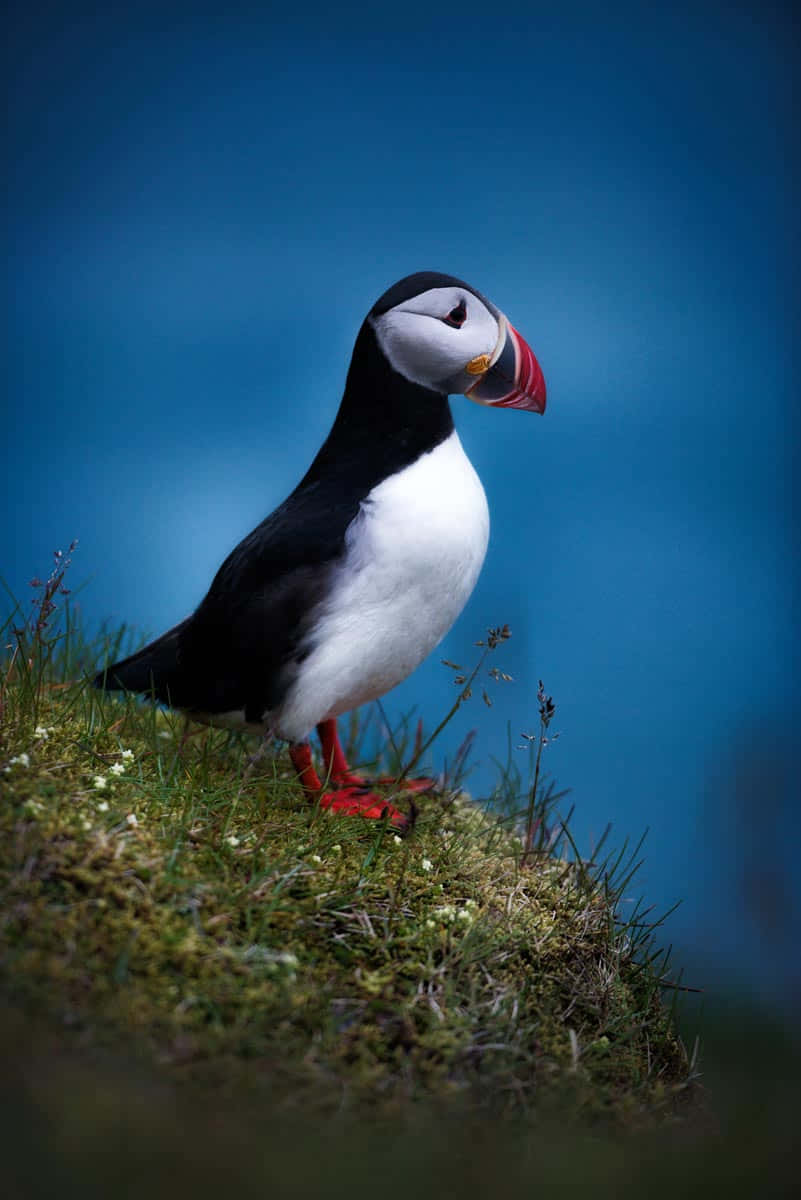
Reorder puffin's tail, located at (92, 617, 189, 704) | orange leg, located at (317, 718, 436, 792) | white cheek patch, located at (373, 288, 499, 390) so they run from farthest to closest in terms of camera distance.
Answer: orange leg, located at (317, 718, 436, 792), puffin's tail, located at (92, 617, 189, 704), white cheek patch, located at (373, 288, 499, 390)

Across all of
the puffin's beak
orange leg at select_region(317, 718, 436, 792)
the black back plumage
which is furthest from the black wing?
the puffin's beak

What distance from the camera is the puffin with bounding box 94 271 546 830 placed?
117 inches

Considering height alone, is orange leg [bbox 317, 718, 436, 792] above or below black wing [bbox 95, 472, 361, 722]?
below

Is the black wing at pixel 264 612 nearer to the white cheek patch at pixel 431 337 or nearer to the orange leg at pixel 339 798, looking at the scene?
the orange leg at pixel 339 798

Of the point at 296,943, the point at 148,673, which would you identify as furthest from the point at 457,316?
the point at 296,943

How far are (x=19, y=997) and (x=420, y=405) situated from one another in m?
2.00

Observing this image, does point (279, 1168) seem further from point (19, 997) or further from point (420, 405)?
point (420, 405)

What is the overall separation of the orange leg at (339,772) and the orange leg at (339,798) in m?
0.17

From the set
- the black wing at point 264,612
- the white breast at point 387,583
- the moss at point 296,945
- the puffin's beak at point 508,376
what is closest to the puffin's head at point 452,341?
the puffin's beak at point 508,376

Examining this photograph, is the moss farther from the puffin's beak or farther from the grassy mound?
the puffin's beak

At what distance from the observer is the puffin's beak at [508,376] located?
10.4 ft

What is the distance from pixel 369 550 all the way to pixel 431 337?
69 centimetres

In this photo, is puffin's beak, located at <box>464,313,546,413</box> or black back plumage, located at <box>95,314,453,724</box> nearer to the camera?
black back plumage, located at <box>95,314,453,724</box>

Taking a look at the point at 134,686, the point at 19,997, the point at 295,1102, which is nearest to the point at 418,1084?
the point at 295,1102
